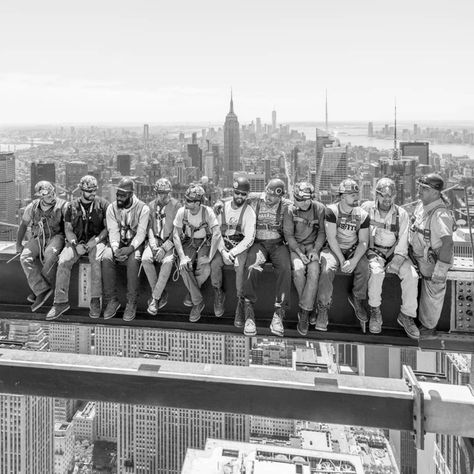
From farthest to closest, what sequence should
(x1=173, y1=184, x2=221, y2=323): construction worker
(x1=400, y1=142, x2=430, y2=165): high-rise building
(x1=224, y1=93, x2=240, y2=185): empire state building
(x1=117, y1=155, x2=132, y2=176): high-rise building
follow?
(x1=224, y1=93, x2=240, y2=185): empire state building, (x1=117, y1=155, x2=132, y2=176): high-rise building, (x1=400, y1=142, x2=430, y2=165): high-rise building, (x1=173, y1=184, x2=221, y2=323): construction worker

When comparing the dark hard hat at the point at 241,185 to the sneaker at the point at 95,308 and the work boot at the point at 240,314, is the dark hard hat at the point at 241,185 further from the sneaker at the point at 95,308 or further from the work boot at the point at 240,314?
the sneaker at the point at 95,308

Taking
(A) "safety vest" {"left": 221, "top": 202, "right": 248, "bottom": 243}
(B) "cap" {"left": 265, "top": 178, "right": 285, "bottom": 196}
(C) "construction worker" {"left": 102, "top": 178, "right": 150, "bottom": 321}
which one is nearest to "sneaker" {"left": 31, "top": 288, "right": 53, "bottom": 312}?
(C) "construction worker" {"left": 102, "top": 178, "right": 150, "bottom": 321}

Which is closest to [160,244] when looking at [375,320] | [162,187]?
[162,187]

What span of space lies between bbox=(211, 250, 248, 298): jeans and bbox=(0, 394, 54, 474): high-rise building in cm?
417

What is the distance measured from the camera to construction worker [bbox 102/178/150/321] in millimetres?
4957

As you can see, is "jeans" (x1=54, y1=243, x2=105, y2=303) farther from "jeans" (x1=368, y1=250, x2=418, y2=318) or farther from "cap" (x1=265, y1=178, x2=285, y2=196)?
"jeans" (x1=368, y1=250, x2=418, y2=318)

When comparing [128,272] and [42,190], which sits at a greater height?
[42,190]

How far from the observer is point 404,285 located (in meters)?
4.54

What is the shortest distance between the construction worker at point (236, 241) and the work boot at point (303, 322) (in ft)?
1.76

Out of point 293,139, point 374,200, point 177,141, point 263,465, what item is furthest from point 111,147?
point 374,200

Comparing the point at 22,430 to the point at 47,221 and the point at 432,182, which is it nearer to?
the point at 47,221

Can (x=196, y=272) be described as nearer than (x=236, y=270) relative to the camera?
No

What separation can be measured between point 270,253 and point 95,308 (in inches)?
72.5

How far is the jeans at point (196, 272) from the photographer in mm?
4832
